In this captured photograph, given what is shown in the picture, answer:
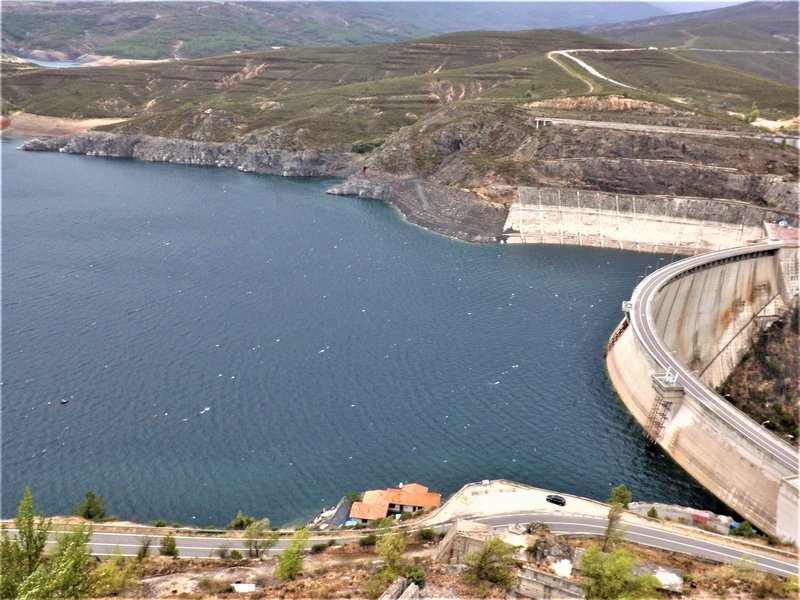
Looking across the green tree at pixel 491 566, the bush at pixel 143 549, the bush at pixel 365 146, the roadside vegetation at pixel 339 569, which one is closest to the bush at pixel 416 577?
the roadside vegetation at pixel 339 569

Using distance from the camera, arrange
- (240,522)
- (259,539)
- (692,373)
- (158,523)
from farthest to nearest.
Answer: (692,373), (240,522), (158,523), (259,539)

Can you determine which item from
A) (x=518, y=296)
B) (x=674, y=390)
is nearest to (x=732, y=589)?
(x=674, y=390)

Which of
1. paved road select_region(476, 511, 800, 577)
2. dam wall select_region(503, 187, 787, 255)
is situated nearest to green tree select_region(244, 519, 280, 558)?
paved road select_region(476, 511, 800, 577)

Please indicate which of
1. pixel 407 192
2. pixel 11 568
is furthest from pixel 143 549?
pixel 407 192

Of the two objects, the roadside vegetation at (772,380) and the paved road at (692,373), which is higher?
the paved road at (692,373)

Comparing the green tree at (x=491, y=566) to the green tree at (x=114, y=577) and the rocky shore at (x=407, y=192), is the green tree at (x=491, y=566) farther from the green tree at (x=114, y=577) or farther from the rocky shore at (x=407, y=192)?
the rocky shore at (x=407, y=192)

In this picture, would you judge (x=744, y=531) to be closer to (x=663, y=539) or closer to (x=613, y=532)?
(x=663, y=539)

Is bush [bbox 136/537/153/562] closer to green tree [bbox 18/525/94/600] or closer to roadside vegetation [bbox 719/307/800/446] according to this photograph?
green tree [bbox 18/525/94/600]

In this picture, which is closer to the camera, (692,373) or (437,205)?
(692,373)
